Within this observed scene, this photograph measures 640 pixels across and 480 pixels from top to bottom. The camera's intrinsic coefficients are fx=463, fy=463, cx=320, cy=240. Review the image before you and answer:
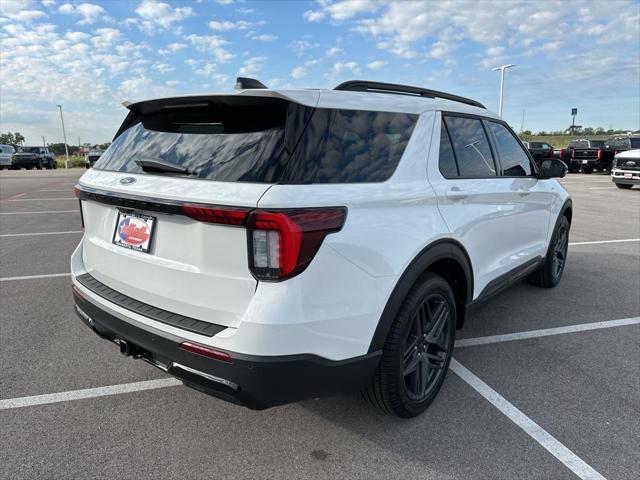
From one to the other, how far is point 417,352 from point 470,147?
151cm

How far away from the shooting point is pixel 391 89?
9.34ft

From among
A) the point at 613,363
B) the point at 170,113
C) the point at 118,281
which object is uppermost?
the point at 170,113

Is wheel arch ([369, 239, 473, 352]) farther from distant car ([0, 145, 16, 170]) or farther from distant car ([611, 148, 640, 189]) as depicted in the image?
distant car ([0, 145, 16, 170])

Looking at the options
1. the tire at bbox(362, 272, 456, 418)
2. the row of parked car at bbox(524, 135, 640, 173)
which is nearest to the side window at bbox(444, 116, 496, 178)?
the tire at bbox(362, 272, 456, 418)

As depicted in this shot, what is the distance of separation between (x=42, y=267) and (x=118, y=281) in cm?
416

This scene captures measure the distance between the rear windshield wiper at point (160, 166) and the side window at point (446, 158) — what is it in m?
1.50

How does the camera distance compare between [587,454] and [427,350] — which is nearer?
[587,454]

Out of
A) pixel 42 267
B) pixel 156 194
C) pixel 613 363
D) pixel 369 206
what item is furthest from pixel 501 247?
pixel 42 267

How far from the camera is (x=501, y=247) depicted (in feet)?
12.1

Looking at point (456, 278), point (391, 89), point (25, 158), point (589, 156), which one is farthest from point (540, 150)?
point (25, 158)

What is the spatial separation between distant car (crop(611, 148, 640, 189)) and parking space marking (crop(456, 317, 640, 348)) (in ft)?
50.4

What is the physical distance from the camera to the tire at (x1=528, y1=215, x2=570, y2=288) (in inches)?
194

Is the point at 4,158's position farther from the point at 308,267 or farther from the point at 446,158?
the point at 308,267

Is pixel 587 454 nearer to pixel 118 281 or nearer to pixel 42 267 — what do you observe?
pixel 118 281
